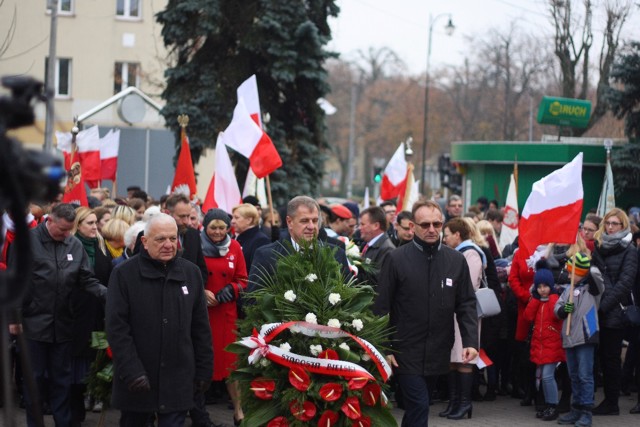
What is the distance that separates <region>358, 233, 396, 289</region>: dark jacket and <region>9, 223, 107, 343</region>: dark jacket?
9.24 feet

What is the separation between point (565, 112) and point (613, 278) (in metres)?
22.9

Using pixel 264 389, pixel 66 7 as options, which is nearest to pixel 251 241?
pixel 264 389

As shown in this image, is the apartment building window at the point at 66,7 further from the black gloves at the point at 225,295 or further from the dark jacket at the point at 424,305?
the dark jacket at the point at 424,305

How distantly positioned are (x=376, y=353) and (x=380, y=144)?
248 feet

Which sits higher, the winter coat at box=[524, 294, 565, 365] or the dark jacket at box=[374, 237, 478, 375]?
the dark jacket at box=[374, 237, 478, 375]

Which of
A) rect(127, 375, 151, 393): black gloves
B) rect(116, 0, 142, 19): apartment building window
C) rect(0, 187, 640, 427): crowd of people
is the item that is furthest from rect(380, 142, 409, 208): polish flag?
rect(116, 0, 142, 19): apartment building window

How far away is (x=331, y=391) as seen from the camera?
23.8 feet

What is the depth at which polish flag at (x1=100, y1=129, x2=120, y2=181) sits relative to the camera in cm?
1989

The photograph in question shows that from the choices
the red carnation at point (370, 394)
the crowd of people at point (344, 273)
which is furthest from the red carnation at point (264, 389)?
the red carnation at point (370, 394)

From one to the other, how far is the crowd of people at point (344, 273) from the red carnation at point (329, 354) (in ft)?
1.67

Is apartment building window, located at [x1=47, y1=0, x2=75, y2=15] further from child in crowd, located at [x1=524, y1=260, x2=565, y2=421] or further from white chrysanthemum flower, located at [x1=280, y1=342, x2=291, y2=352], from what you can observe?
white chrysanthemum flower, located at [x1=280, y1=342, x2=291, y2=352]

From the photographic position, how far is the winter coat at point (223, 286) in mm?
9945

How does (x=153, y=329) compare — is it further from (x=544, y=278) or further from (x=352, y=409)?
(x=544, y=278)

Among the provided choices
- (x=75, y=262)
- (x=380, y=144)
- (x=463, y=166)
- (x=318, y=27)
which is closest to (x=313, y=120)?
(x=318, y=27)
